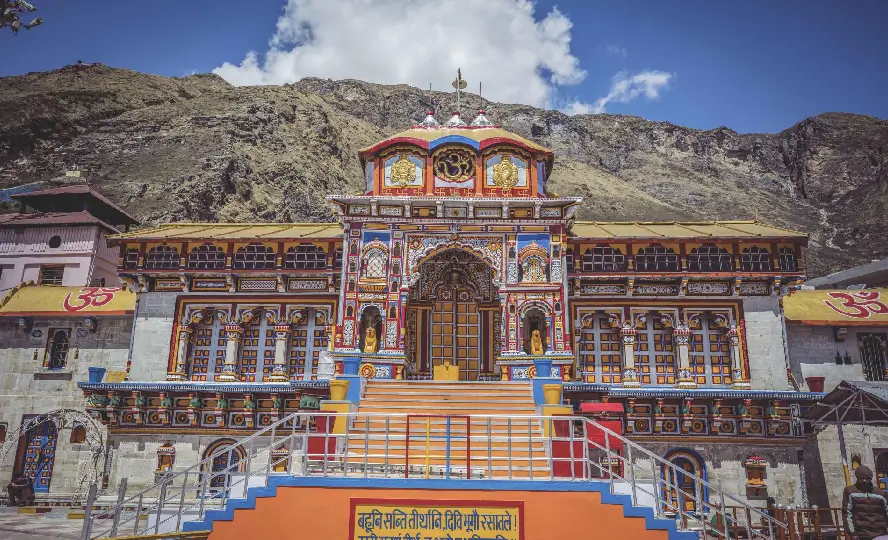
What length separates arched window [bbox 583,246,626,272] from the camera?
21.7 metres

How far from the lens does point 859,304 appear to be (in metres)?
22.0

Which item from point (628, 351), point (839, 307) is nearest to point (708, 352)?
point (628, 351)

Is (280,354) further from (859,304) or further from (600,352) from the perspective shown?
(859,304)

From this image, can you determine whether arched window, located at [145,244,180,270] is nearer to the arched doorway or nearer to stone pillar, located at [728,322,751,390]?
the arched doorway

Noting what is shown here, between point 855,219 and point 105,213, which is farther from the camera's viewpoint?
point 855,219

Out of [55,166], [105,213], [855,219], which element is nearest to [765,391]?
[105,213]

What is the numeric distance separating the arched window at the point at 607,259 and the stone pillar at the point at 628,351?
1.85 meters

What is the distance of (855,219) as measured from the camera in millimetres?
79438

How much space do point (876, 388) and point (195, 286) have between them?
2062 centimetres

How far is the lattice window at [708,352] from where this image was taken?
68.9 ft

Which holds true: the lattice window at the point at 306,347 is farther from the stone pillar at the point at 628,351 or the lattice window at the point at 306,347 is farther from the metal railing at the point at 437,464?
the stone pillar at the point at 628,351

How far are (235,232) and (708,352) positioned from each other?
54.6ft

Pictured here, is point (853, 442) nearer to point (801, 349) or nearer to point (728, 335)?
point (801, 349)

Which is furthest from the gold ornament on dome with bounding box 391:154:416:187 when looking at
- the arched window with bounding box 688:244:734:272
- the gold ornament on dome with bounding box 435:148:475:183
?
the arched window with bounding box 688:244:734:272
